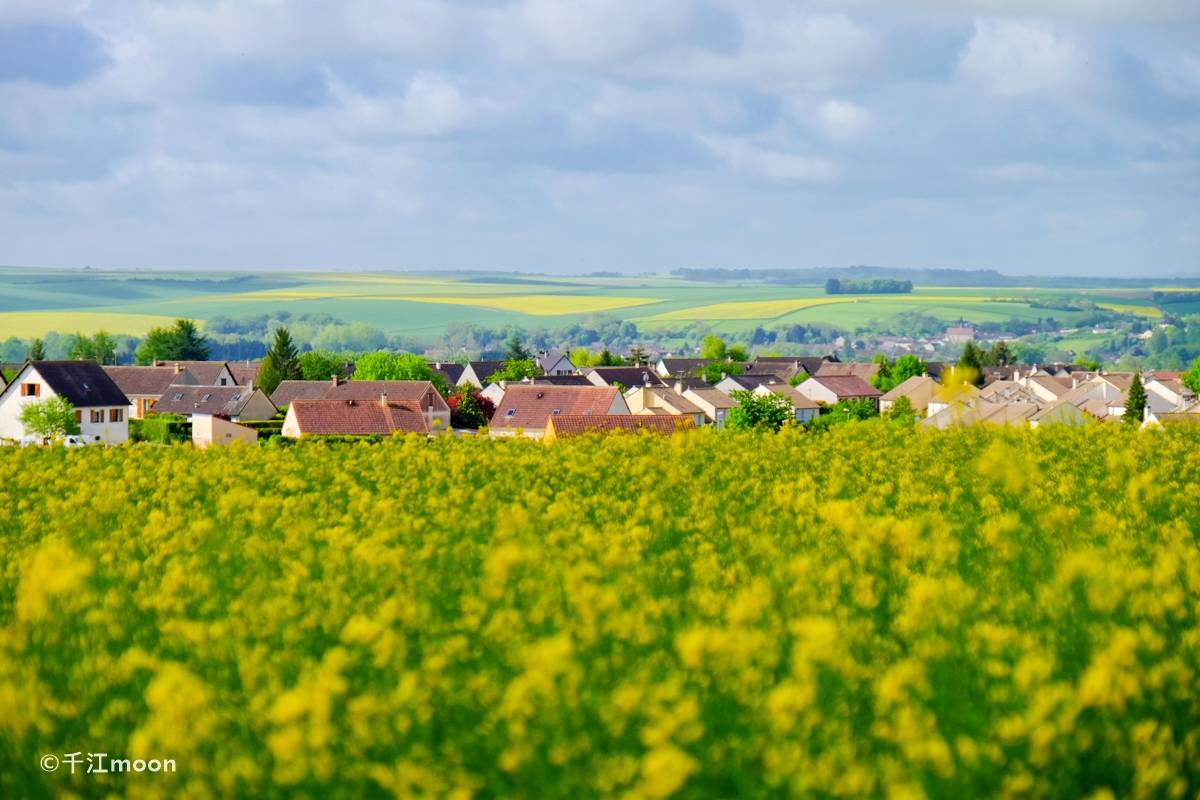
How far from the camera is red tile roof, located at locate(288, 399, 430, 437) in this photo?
69.1m

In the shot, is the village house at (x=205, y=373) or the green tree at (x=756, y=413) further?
the village house at (x=205, y=373)

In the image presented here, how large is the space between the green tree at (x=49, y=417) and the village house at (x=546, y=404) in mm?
23320

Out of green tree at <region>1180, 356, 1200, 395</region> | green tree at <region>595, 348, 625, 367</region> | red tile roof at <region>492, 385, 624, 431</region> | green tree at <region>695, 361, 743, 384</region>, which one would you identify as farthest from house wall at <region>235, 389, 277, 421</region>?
green tree at <region>1180, 356, 1200, 395</region>

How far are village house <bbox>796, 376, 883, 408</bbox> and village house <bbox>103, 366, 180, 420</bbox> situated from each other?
66173mm

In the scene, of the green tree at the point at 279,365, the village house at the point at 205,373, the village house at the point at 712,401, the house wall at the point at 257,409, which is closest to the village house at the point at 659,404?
the village house at the point at 712,401

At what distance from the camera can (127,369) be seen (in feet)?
363

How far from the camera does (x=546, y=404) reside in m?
79.9

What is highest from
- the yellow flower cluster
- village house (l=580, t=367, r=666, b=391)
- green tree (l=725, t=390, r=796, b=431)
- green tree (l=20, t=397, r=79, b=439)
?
the yellow flower cluster

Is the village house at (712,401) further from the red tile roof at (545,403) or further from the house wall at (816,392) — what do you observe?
the house wall at (816,392)

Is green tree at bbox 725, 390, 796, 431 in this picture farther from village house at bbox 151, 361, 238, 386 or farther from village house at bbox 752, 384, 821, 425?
village house at bbox 151, 361, 238, 386

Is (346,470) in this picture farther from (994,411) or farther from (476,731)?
(994,411)

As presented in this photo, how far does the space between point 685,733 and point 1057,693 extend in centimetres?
167

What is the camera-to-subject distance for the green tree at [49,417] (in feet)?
219

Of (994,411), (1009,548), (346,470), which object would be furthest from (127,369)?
(1009,548)
